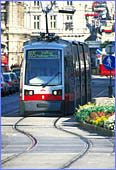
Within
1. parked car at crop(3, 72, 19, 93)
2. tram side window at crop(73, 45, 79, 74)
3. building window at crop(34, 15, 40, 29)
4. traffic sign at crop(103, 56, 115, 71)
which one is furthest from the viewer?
building window at crop(34, 15, 40, 29)

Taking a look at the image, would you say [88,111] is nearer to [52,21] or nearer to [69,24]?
[69,24]

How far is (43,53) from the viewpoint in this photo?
2731 cm

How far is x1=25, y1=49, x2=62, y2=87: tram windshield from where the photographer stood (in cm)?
2702

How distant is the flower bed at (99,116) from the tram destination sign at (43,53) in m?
3.19

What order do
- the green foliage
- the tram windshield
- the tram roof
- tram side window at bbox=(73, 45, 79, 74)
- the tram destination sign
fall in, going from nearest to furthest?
the green foliage < the tram windshield < the tram destination sign < the tram roof < tram side window at bbox=(73, 45, 79, 74)

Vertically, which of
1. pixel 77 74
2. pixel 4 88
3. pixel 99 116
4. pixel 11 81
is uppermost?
pixel 77 74

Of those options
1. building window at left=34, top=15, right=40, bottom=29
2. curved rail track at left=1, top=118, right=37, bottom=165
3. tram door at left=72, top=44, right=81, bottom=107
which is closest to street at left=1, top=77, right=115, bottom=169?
curved rail track at left=1, top=118, right=37, bottom=165

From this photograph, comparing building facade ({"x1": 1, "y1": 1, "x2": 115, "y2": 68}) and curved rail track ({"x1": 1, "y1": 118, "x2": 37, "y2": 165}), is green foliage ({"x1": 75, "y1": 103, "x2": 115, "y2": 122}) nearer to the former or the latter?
curved rail track ({"x1": 1, "y1": 118, "x2": 37, "y2": 165})

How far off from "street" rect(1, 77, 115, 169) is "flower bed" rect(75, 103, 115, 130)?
374 millimetres

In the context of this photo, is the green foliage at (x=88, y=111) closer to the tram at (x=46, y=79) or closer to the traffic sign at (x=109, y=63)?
the tram at (x=46, y=79)

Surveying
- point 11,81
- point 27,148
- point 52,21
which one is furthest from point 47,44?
point 52,21

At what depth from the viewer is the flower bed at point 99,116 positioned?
20.4 metres

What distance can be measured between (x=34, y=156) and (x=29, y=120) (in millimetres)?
11118

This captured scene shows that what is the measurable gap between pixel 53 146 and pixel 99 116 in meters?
5.50
